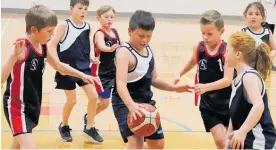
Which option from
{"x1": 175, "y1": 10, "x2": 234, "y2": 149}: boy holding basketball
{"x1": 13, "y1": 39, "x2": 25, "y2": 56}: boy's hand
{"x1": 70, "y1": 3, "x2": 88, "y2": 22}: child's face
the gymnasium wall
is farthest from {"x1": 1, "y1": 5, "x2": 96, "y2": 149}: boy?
the gymnasium wall

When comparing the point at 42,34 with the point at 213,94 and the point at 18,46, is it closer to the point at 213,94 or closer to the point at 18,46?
the point at 18,46

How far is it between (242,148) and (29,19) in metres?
2.08

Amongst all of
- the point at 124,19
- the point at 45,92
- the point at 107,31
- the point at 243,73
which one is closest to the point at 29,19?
the point at 243,73

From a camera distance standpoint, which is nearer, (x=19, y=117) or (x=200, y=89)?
(x=19, y=117)

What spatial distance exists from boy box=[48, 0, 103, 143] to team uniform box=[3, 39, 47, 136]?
1817 millimetres

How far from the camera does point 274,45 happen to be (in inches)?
271

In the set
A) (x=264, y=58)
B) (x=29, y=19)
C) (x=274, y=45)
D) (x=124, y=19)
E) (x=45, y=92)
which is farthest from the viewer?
(x=124, y=19)

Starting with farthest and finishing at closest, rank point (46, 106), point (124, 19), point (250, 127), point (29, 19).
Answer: point (124, 19), point (46, 106), point (29, 19), point (250, 127)

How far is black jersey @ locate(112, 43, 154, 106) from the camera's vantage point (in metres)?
4.68

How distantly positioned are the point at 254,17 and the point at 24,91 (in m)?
3.43

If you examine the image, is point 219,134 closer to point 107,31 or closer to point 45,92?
point 107,31

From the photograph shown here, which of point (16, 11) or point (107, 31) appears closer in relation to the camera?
point (107, 31)

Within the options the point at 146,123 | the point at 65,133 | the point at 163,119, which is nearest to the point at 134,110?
the point at 146,123

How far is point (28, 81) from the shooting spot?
14.7 ft
